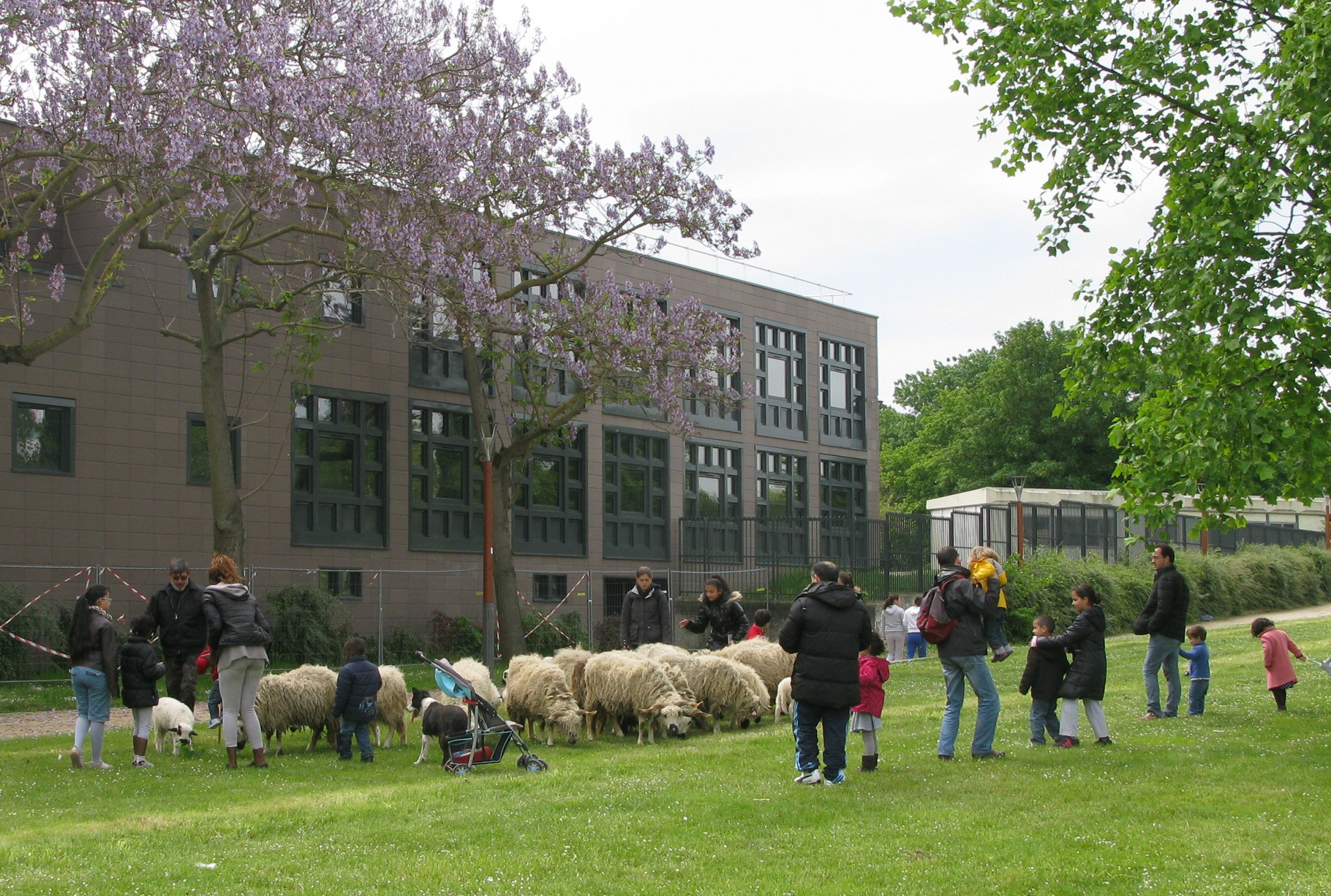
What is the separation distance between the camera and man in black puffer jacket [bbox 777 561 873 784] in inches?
428

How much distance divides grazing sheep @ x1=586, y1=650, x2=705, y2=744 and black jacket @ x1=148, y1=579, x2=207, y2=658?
13.7ft

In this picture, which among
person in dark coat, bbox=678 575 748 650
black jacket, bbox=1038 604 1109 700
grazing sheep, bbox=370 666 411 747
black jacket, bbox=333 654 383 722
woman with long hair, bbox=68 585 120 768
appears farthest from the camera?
person in dark coat, bbox=678 575 748 650

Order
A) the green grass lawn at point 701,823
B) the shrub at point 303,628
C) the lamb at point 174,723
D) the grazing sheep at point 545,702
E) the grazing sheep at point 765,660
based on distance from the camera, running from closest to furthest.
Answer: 1. the green grass lawn at point 701,823
2. the lamb at point 174,723
3. the grazing sheep at point 545,702
4. the grazing sheep at point 765,660
5. the shrub at point 303,628

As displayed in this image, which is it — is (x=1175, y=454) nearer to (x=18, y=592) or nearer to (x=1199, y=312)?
(x=1199, y=312)

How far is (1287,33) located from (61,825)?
1288 centimetres

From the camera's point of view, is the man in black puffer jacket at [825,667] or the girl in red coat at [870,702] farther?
the girl in red coat at [870,702]

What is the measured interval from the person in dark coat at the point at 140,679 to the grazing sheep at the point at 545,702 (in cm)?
366

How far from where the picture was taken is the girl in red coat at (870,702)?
11.8 metres

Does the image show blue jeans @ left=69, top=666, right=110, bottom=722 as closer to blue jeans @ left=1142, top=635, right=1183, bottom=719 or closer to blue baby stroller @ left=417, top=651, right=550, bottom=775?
blue baby stroller @ left=417, top=651, right=550, bottom=775

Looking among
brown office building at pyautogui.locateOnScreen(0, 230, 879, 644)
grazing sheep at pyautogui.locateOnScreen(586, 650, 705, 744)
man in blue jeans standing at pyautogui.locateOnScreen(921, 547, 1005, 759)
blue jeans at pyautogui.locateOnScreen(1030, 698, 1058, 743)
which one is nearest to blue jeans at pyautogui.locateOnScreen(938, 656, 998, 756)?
man in blue jeans standing at pyautogui.locateOnScreen(921, 547, 1005, 759)

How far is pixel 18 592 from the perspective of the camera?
76.8 feet

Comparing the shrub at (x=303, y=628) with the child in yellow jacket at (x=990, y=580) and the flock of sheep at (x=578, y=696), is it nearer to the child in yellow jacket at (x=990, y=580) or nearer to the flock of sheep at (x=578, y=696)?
the flock of sheep at (x=578, y=696)

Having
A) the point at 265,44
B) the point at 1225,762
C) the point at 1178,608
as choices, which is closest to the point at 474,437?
the point at 265,44

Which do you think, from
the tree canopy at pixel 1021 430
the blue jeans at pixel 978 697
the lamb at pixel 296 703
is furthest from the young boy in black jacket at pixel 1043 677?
the tree canopy at pixel 1021 430
